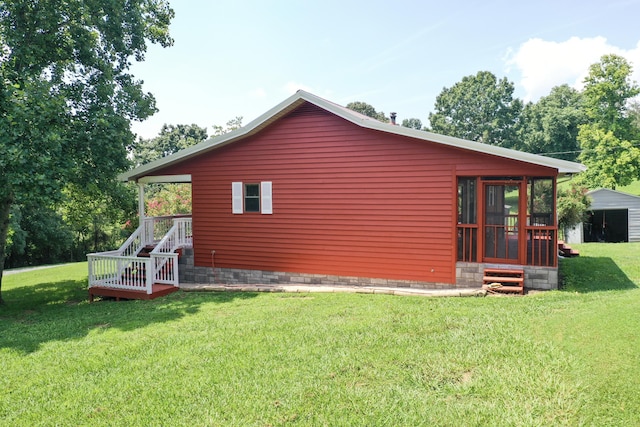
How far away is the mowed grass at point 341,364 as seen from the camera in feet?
12.3

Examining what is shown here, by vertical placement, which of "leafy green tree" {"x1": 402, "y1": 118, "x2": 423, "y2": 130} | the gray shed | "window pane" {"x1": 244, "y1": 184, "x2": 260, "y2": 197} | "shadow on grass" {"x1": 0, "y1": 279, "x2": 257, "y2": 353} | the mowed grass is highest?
"leafy green tree" {"x1": 402, "y1": 118, "x2": 423, "y2": 130}

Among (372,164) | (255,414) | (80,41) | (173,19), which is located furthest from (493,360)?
(173,19)

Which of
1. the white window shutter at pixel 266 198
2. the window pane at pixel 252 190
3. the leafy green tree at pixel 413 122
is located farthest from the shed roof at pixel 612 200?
the leafy green tree at pixel 413 122

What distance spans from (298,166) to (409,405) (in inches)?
288

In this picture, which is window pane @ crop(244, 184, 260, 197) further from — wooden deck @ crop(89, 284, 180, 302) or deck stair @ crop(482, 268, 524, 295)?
deck stair @ crop(482, 268, 524, 295)

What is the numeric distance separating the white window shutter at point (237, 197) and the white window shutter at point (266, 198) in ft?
2.17

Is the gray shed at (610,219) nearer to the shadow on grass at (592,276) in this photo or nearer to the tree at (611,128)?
the tree at (611,128)

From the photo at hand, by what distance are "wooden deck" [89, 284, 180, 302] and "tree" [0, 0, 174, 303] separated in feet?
Answer: 8.28

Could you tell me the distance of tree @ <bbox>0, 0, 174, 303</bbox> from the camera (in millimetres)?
8633

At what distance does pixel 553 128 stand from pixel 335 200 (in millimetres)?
39483

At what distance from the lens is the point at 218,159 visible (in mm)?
11273

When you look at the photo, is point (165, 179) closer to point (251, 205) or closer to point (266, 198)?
point (251, 205)

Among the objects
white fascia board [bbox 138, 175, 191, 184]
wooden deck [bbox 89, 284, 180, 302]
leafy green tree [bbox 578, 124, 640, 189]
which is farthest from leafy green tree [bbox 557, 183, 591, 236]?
wooden deck [bbox 89, 284, 180, 302]

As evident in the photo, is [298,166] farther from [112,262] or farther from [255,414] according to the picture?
[255,414]
